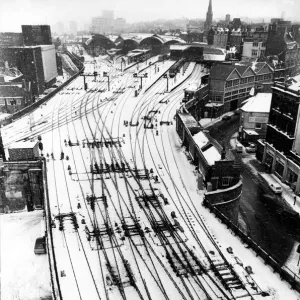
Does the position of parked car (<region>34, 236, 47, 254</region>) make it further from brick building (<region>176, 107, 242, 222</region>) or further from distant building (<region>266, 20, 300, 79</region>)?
distant building (<region>266, 20, 300, 79</region>)

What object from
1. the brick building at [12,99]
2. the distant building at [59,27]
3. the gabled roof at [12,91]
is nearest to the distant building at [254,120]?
the brick building at [12,99]

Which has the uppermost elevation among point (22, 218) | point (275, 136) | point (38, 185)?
point (275, 136)

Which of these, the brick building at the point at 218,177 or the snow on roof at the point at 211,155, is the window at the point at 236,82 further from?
the snow on roof at the point at 211,155

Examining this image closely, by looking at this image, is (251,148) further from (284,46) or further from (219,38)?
(219,38)

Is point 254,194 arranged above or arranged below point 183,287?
below

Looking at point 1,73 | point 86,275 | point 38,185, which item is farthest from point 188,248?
point 1,73

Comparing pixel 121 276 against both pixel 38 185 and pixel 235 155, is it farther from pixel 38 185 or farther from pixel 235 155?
pixel 235 155

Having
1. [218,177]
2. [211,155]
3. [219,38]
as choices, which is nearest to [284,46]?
[219,38]
